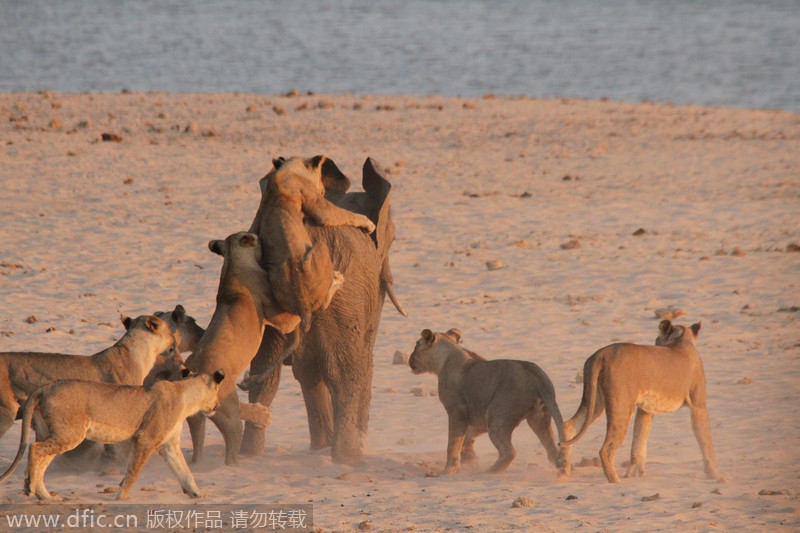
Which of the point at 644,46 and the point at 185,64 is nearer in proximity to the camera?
the point at 185,64

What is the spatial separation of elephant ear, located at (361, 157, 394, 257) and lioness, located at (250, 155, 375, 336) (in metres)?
0.93

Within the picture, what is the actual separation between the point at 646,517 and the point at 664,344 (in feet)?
6.27

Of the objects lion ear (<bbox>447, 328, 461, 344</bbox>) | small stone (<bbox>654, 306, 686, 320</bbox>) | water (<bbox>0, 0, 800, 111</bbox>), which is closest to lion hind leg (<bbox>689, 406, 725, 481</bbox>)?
lion ear (<bbox>447, 328, 461, 344</bbox>)

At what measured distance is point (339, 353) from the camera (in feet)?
31.4

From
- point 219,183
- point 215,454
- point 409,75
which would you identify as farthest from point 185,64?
point 215,454

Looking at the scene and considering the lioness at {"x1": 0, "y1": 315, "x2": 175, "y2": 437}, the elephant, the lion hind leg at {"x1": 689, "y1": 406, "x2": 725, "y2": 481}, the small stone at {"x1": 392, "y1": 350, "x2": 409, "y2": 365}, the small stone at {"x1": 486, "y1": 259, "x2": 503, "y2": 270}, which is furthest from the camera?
the small stone at {"x1": 486, "y1": 259, "x2": 503, "y2": 270}

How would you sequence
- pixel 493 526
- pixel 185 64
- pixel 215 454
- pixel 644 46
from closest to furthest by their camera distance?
pixel 493 526, pixel 215 454, pixel 185 64, pixel 644 46

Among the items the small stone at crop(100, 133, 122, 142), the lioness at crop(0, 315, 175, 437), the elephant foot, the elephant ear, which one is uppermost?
the small stone at crop(100, 133, 122, 142)

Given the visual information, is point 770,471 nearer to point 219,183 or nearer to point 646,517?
point 646,517

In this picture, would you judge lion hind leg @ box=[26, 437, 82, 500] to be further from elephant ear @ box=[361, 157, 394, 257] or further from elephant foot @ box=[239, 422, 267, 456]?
elephant ear @ box=[361, 157, 394, 257]

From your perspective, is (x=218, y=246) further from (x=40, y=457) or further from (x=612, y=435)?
(x=612, y=435)

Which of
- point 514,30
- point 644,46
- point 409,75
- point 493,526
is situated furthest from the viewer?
point 514,30

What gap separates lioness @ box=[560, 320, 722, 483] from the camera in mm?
8766

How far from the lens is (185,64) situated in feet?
187
